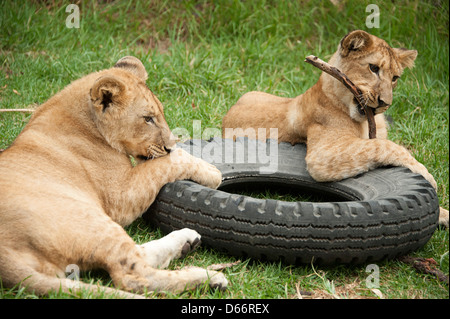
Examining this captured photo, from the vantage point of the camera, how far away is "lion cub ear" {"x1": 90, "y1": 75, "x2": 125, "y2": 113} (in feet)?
14.5

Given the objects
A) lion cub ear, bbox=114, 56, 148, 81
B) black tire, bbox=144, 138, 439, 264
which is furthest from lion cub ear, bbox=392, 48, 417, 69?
lion cub ear, bbox=114, 56, 148, 81

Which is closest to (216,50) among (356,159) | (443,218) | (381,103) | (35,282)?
(381,103)

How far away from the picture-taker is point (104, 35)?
895cm

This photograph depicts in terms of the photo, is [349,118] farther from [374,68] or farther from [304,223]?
[304,223]

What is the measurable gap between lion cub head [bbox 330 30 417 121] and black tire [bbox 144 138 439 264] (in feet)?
3.11

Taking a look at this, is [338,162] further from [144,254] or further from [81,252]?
[81,252]

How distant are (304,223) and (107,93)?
1797 mm

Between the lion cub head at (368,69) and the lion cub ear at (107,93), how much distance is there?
7.08 ft

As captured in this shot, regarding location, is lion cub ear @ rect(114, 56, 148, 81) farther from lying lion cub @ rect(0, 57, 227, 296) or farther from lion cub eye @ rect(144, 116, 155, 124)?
lion cub eye @ rect(144, 116, 155, 124)

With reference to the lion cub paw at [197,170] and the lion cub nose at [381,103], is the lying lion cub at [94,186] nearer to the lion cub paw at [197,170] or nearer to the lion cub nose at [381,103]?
the lion cub paw at [197,170]

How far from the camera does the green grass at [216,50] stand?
730cm

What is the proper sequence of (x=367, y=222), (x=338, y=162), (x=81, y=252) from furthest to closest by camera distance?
(x=338, y=162) < (x=367, y=222) < (x=81, y=252)
